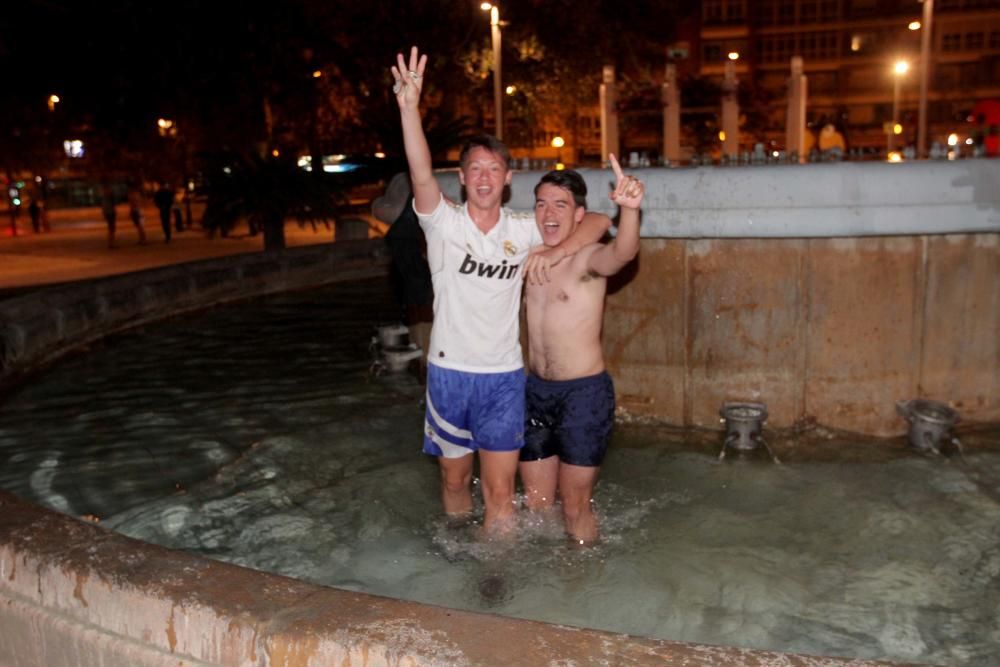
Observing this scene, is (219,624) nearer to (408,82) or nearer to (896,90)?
(408,82)

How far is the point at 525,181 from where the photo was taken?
24.0 ft

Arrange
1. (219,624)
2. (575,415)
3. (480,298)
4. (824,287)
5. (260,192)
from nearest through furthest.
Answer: (219,624)
(480,298)
(575,415)
(824,287)
(260,192)

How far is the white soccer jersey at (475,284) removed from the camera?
4648 millimetres

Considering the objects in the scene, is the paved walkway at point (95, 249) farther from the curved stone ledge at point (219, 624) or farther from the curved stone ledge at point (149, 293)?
the curved stone ledge at point (219, 624)

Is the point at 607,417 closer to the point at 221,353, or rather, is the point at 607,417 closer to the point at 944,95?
the point at 221,353

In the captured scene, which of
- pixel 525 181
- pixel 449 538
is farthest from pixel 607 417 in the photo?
pixel 525 181

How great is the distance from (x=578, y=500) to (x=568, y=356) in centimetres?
76

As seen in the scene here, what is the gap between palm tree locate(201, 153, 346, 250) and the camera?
17.6 metres

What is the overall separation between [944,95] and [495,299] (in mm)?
60052

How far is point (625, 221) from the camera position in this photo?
4527 mm

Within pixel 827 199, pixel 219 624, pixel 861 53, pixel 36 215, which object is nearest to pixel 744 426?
pixel 827 199

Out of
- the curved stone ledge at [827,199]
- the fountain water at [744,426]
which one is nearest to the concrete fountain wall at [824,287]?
the curved stone ledge at [827,199]

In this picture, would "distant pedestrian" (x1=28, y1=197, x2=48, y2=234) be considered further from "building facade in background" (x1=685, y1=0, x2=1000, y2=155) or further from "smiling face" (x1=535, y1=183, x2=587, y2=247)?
"building facade in background" (x1=685, y1=0, x2=1000, y2=155)

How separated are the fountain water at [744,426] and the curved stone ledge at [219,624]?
3967 millimetres
